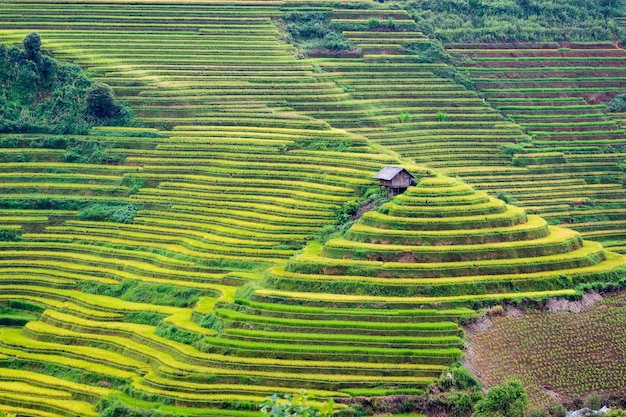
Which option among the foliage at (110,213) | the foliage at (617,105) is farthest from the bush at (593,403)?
the foliage at (617,105)

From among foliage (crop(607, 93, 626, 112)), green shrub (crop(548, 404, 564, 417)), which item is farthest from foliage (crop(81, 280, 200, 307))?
foliage (crop(607, 93, 626, 112))

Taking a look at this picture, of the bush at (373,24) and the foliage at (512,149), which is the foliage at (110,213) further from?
the bush at (373,24)

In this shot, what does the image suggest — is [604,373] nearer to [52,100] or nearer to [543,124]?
[543,124]

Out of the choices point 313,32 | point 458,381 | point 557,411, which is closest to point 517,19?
point 313,32

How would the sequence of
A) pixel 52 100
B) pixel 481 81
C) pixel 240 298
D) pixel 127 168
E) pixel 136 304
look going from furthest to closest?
pixel 481 81
pixel 52 100
pixel 127 168
pixel 136 304
pixel 240 298

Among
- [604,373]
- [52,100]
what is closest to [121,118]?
[52,100]

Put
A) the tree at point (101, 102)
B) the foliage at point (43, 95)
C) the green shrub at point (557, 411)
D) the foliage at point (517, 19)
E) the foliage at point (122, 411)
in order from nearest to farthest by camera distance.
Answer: the foliage at point (122, 411) → the green shrub at point (557, 411) → the tree at point (101, 102) → the foliage at point (43, 95) → the foliage at point (517, 19)
